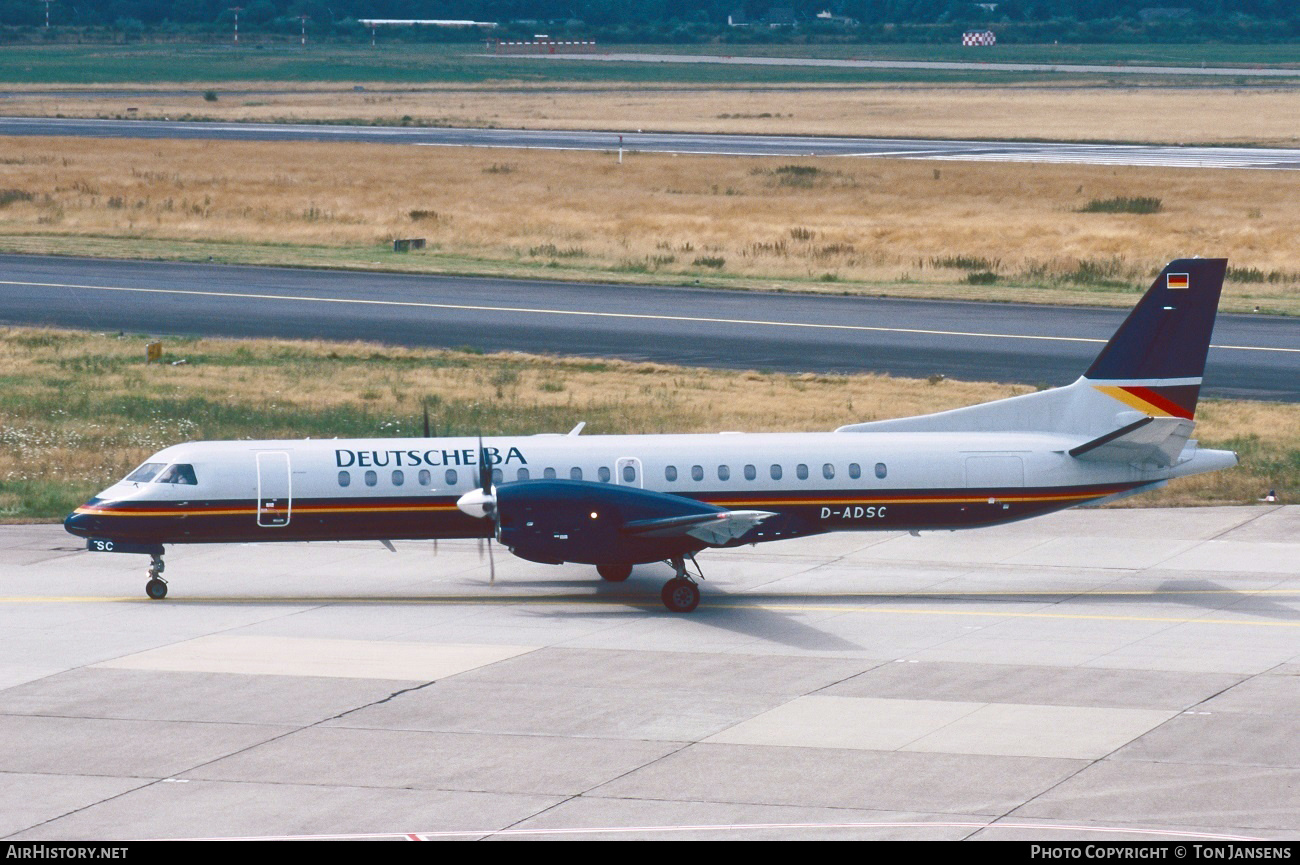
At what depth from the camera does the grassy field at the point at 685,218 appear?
73438mm

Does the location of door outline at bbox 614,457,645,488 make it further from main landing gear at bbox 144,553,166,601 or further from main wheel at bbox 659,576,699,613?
main landing gear at bbox 144,553,166,601

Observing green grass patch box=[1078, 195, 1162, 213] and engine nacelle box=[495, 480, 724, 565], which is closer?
engine nacelle box=[495, 480, 724, 565]

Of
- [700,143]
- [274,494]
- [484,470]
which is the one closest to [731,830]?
[484,470]

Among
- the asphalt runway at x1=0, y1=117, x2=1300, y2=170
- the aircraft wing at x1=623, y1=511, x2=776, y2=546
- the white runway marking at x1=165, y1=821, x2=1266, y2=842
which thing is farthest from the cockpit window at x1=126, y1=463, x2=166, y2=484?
the asphalt runway at x1=0, y1=117, x2=1300, y2=170

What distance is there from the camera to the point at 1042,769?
2031cm

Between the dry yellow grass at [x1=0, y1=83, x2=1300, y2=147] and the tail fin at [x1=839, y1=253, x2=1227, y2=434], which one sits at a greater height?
the dry yellow grass at [x1=0, y1=83, x2=1300, y2=147]

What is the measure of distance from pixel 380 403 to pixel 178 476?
1751 centimetres

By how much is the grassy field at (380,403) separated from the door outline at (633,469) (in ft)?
41.1

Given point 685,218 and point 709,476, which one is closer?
→ point 709,476

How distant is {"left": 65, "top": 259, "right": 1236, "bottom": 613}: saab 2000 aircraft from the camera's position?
29.7m

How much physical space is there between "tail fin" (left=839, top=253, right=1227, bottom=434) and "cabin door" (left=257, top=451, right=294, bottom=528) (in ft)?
34.3

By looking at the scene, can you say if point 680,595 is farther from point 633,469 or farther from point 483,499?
point 483,499

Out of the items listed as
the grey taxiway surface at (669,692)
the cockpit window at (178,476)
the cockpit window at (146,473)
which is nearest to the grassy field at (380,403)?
the grey taxiway surface at (669,692)

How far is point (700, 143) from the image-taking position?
4897 inches
